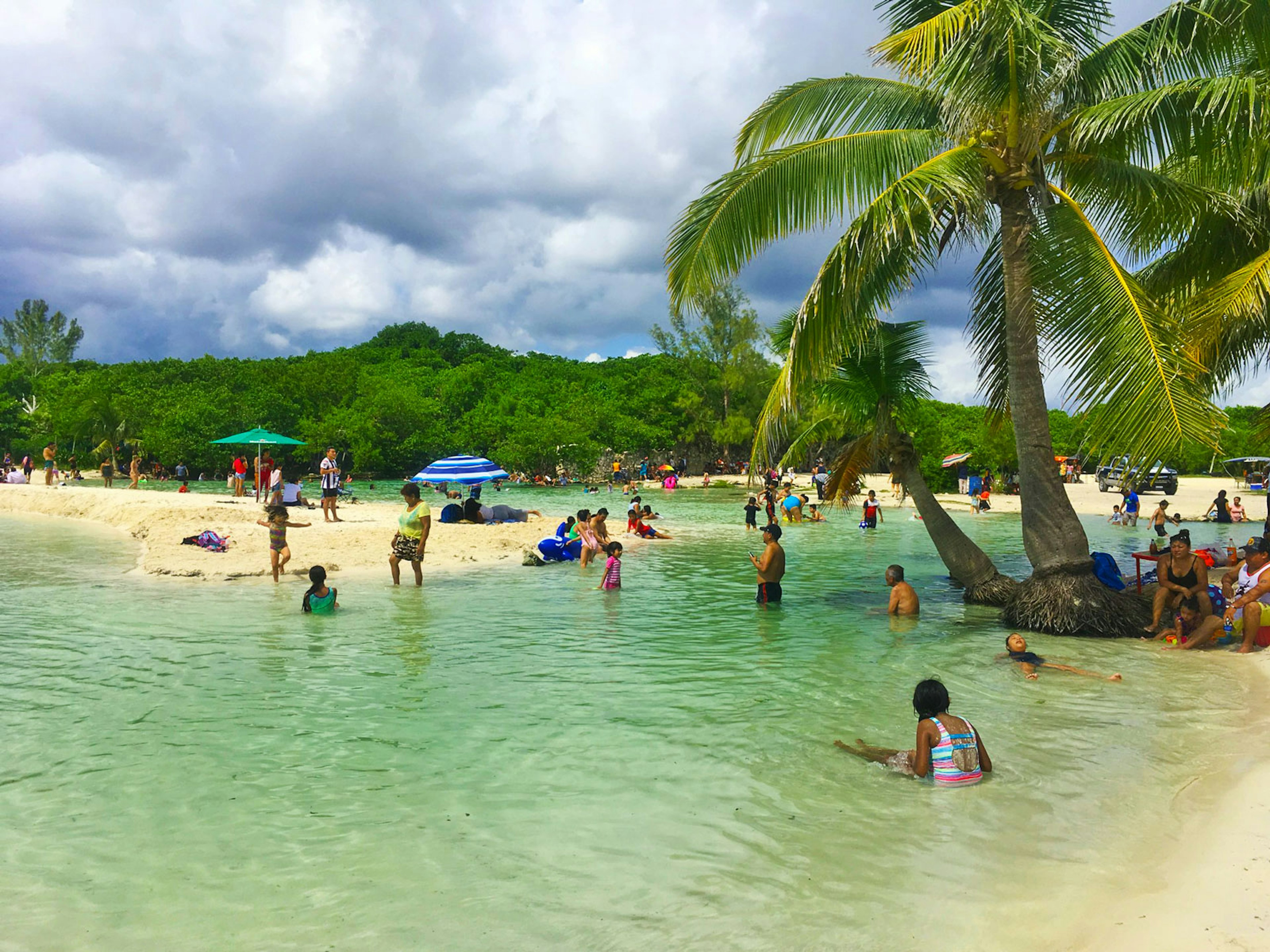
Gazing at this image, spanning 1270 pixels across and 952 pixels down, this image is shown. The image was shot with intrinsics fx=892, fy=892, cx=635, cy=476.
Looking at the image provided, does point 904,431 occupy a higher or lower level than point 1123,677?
higher

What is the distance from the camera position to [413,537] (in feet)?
47.1

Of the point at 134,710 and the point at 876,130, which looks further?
the point at 876,130

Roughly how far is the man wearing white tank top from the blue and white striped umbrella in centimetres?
1522

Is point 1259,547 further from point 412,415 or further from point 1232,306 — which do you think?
point 412,415

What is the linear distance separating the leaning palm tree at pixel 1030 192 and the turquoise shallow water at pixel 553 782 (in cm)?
291

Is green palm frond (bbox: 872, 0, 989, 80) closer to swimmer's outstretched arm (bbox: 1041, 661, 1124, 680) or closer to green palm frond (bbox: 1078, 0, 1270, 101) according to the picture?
green palm frond (bbox: 1078, 0, 1270, 101)

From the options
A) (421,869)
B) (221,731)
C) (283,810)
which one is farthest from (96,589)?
(421,869)

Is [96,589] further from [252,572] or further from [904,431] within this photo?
[904,431]

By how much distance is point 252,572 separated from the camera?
15484 mm

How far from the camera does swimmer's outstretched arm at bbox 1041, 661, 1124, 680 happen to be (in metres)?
9.01

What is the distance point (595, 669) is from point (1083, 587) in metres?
6.32

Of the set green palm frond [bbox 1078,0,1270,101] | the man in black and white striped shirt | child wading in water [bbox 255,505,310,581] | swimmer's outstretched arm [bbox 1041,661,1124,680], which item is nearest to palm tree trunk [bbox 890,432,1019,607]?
swimmer's outstretched arm [bbox 1041,661,1124,680]

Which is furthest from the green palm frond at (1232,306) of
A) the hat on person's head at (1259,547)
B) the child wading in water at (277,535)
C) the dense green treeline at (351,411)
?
the dense green treeline at (351,411)

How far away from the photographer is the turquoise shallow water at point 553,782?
14.8ft
